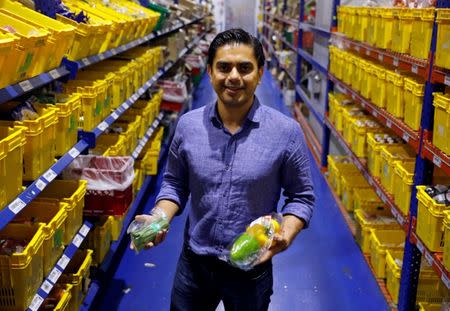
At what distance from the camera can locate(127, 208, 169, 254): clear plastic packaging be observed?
6.66ft

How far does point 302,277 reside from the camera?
4.35 m

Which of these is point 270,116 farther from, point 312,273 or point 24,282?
point 312,273

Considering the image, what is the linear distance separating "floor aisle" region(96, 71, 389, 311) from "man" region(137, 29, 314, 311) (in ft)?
5.69

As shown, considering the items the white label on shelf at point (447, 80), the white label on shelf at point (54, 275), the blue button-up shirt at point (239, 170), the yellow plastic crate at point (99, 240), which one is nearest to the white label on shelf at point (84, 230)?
the yellow plastic crate at point (99, 240)

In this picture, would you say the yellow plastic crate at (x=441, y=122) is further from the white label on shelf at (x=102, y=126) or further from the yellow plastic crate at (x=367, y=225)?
the white label on shelf at (x=102, y=126)

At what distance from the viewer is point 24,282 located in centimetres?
238

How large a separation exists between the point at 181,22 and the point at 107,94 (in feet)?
15.3

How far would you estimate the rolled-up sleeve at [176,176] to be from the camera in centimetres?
225

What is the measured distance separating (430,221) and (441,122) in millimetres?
536

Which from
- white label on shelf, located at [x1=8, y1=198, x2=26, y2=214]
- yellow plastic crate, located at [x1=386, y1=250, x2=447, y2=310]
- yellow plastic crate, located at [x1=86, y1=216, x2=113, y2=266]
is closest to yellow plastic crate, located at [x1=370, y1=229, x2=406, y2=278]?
yellow plastic crate, located at [x1=386, y1=250, x2=447, y2=310]

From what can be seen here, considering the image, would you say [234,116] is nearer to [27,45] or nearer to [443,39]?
[27,45]

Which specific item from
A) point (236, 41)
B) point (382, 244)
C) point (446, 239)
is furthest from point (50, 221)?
point (382, 244)

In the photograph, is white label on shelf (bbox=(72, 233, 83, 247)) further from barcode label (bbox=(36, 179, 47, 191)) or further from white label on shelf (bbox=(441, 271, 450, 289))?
white label on shelf (bbox=(441, 271, 450, 289))

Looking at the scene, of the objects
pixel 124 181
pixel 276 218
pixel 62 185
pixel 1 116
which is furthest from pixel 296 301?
pixel 1 116
